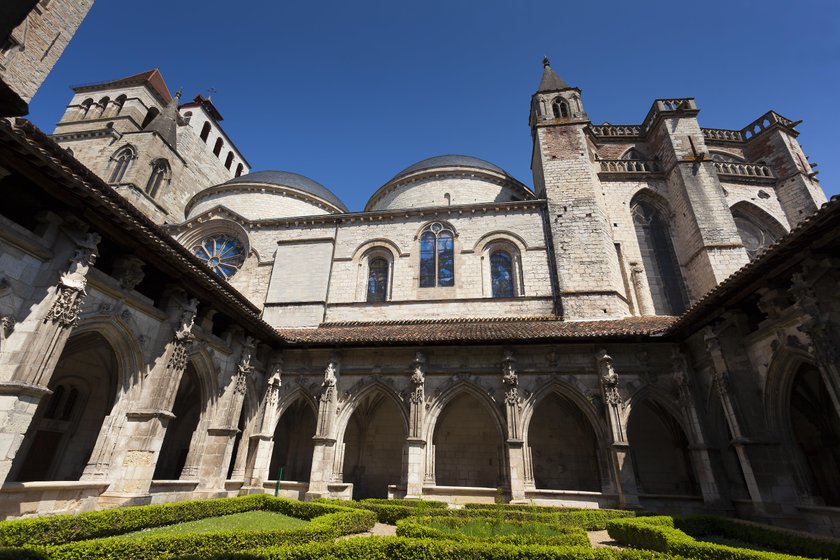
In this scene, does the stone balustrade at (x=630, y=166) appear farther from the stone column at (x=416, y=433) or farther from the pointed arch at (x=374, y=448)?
the pointed arch at (x=374, y=448)

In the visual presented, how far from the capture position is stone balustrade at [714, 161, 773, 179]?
21.0 meters

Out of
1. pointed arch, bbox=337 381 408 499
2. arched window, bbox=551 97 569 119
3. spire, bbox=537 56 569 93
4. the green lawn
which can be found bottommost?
the green lawn

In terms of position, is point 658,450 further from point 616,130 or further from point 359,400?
point 616,130

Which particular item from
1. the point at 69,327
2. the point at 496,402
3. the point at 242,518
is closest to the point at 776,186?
the point at 496,402

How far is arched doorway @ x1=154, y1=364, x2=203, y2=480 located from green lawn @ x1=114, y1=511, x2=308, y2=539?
19.8ft

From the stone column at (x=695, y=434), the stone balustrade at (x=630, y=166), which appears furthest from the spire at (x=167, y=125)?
the stone column at (x=695, y=434)

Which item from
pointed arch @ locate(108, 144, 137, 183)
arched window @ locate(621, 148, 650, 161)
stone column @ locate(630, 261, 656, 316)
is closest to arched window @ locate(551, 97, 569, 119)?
arched window @ locate(621, 148, 650, 161)

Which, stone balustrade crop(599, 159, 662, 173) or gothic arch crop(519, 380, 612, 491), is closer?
gothic arch crop(519, 380, 612, 491)

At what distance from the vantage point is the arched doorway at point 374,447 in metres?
15.4

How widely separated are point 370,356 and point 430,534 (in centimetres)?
733

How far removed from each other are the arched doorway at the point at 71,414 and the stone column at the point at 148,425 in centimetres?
250

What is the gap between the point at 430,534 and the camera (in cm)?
734

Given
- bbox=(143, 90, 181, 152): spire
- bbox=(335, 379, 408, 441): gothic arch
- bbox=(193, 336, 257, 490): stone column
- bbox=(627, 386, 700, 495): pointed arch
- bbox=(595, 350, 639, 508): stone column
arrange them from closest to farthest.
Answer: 1. bbox=(595, 350, 639, 508): stone column
2. bbox=(193, 336, 257, 490): stone column
3. bbox=(627, 386, 700, 495): pointed arch
4. bbox=(335, 379, 408, 441): gothic arch
5. bbox=(143, 90, 181, 152): spire

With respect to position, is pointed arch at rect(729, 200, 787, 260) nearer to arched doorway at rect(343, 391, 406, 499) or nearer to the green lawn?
arched doorway at rect(343, 391, 406, 499)
